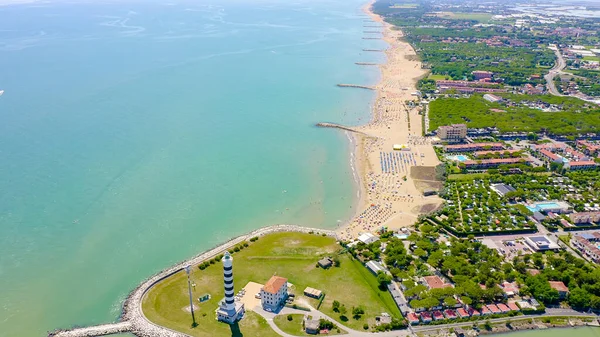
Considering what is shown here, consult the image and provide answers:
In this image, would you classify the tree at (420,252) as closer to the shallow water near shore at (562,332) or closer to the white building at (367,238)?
the white building at (367,238)

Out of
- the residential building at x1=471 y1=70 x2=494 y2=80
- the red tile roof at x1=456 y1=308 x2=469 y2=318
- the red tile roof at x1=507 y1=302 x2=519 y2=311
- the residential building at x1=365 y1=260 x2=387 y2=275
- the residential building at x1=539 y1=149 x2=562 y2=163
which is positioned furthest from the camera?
the residential building at x1=471 y1=70 x2=494 y2=80

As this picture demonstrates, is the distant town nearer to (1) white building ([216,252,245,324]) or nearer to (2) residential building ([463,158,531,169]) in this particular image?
(1) white building ([216,252,245,324])

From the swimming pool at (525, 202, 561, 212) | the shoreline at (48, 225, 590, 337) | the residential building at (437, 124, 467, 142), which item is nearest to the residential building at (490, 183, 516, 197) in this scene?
the swimming pool at (525, 202, 561, 212)

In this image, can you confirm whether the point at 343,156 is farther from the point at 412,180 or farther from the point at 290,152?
the point at 412,180

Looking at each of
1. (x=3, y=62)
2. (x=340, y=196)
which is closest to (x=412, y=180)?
(x=340, y=196)

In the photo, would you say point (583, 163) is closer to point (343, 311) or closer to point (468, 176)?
point (468, 176)

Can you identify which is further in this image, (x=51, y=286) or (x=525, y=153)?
(x=525, y=153)
